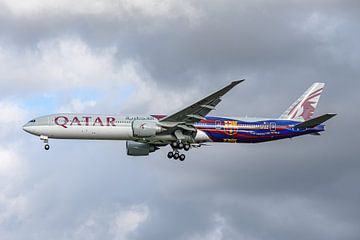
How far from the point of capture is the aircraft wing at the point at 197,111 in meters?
88.9

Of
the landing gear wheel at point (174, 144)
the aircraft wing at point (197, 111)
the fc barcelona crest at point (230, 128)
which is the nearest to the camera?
the aircraft wing at point (197, 111)

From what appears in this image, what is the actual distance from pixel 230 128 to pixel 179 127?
5.16 meters

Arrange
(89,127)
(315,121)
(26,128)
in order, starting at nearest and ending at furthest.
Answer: (89,127), (315,121), (26,128)

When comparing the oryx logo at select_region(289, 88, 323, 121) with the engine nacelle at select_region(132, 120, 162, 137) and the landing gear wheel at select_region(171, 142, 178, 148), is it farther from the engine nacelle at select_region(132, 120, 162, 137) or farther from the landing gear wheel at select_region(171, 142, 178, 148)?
the engine nacelle at select_region(132, 120, 162, 137)

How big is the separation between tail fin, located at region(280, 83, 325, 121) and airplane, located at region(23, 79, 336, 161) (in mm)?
154

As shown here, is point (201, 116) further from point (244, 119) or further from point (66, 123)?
point (66, 123)

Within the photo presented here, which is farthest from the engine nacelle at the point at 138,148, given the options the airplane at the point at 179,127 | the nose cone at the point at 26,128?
the nose cone at the point at 26,128

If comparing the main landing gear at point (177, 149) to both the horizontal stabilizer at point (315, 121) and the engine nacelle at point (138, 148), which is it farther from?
the horizontal stabilizer at point (315, 121)

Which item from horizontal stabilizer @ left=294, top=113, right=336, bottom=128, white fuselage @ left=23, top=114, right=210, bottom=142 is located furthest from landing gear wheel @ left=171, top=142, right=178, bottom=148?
horizontal stabilizer @ left=294, top=113, right=336, bottom=128

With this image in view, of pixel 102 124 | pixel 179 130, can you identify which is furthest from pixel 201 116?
pixel 102 124

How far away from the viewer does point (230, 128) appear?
95.5 metres

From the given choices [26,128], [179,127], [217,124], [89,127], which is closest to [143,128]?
[179,127]

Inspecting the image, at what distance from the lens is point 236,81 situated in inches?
3273

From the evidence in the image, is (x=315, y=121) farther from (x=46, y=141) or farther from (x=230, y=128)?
(x=46, y=141)
